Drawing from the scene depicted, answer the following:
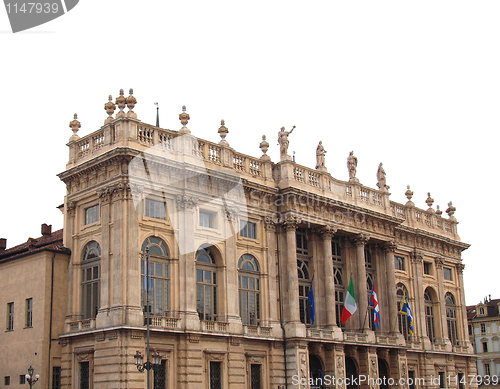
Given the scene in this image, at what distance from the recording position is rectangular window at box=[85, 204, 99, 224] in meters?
37.5

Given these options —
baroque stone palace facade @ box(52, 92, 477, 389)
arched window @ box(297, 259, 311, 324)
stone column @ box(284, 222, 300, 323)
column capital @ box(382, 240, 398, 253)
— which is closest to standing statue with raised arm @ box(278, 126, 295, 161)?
baroque stone palace facade @ box(52, 92, 477, 389)

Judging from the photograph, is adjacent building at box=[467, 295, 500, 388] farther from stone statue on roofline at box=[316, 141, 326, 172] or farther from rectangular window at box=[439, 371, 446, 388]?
stone statue on roofline at box=[316, 141, 326, 172]

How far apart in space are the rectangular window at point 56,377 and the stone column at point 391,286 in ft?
77.8

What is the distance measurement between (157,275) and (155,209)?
3524 mm

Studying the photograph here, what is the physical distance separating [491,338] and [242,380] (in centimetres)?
6366

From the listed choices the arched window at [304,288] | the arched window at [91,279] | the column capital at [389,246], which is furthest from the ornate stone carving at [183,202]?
the column capital at [389,246]

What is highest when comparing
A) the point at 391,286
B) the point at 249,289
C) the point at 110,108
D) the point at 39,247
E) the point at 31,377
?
the point at 110,108

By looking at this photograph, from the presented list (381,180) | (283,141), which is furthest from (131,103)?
(381,180)

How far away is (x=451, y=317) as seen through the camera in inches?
2307

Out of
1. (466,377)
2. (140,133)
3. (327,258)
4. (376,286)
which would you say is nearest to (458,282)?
(466,377)

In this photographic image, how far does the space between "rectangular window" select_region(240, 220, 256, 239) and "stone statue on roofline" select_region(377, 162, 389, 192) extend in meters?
13.6

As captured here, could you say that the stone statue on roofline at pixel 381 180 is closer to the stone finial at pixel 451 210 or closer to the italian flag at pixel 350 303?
the italian flag at pixel 350 303

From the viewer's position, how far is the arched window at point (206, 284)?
127 feet
